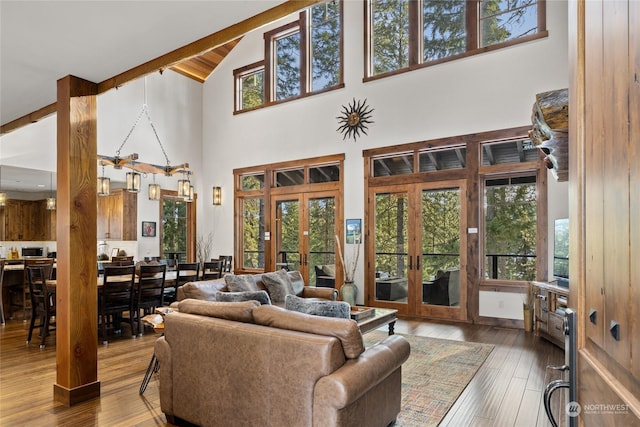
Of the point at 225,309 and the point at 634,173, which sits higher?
the point at 634,173

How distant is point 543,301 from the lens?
17.1 ft

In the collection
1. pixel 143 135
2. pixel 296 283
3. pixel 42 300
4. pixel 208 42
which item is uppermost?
pixel 143 135

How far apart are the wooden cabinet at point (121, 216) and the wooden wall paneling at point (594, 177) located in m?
9.03

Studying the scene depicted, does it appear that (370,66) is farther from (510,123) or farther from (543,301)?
(543,301)

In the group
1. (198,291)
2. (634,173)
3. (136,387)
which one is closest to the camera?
(634,173)

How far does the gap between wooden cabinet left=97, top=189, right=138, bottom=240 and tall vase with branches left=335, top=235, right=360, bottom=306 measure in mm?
4536

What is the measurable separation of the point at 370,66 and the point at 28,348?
6942mm

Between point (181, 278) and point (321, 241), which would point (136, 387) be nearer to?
point (181, 278)

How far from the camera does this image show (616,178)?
651 millimetres

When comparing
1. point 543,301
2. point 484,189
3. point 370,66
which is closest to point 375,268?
point 484,189

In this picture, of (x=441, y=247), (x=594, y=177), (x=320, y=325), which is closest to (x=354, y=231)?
(x=441, y=247)

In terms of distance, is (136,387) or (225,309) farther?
(136,387)

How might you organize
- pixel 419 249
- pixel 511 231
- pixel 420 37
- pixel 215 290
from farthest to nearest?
1. pixel 420 37
2. pixel 419 249
3. pixel 511 231
4. pixel 215 290

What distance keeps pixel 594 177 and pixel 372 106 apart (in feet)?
22.9
